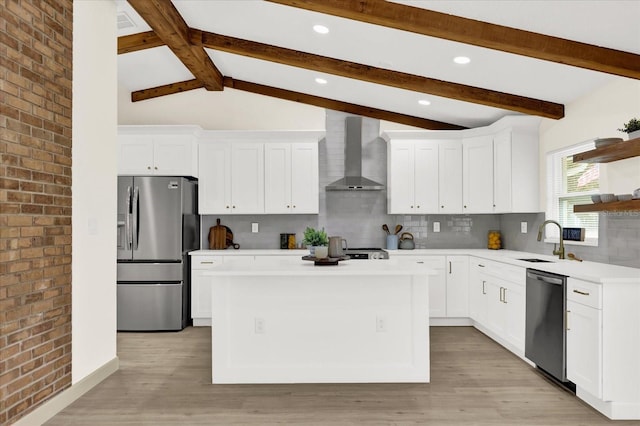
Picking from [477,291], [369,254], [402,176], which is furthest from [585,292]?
[402,176]

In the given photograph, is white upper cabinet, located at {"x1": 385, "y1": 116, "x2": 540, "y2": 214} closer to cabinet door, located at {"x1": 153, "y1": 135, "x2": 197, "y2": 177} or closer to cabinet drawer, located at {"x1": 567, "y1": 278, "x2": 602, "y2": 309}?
cabinet drawer, located at {"x1": 567, "y1": 278, "x2": 602, "y2": 309}

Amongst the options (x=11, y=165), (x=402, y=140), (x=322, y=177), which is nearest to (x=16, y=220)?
(x=11, y=165)

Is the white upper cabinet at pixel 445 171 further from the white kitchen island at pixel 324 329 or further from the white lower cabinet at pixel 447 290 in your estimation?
the white kitchen island at pixel 324 329

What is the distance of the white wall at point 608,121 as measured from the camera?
11.5ft

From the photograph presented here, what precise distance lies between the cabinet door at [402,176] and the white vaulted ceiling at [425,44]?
1.89 ft

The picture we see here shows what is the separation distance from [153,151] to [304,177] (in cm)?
187

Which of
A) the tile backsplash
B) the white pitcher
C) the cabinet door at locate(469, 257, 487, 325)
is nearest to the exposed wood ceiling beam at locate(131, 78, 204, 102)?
the tile backsplash

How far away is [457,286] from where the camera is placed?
5.31 meters

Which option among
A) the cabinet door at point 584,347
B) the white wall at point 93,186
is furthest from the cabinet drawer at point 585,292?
the white wall at point 93,186

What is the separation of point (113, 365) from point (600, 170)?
4551mm

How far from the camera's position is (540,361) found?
3531 millimetres

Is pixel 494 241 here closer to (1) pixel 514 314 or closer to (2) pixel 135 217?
(1) pixel 514 314

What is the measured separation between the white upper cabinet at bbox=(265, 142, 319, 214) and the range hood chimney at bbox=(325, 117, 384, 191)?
0.28m

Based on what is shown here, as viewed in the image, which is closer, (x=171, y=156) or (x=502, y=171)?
(x=502, y=171)
